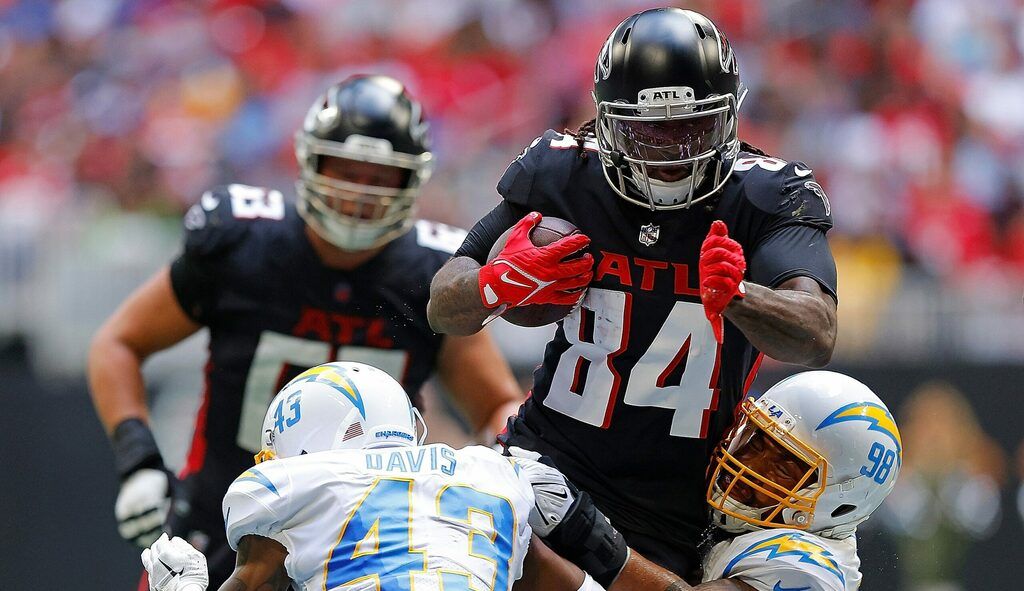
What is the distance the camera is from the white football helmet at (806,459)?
3.51 m

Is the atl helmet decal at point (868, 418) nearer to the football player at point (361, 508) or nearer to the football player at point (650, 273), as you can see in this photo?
the football player at point (650, 273)

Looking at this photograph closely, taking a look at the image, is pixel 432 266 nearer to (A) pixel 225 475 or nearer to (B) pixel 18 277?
(A) pixel 225 475

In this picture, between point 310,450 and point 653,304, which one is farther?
point 653,304

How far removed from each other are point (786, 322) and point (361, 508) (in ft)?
3.33

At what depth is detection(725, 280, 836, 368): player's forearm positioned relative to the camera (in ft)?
9.80

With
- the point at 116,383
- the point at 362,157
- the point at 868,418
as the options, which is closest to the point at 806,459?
the point at 868,418

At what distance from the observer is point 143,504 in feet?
14.9

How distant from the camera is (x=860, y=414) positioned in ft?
11.6

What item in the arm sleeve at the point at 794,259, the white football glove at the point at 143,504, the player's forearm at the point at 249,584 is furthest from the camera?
the white football glove at the point at 143,504

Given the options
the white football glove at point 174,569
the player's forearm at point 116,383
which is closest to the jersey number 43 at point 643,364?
the white football glove at point 174,569

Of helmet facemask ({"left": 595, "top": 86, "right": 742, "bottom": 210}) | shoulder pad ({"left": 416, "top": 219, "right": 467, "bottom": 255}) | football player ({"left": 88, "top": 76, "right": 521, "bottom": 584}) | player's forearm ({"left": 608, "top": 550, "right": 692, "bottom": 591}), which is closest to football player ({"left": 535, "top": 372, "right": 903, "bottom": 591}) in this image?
player's forearm ({"left": 608, "top": 550, "right": 692, "bottom": 591})

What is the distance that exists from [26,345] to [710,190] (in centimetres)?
495

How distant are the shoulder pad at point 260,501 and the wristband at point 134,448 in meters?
1.68

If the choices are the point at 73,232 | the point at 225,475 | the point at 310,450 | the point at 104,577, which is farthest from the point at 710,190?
the point at 73,232
